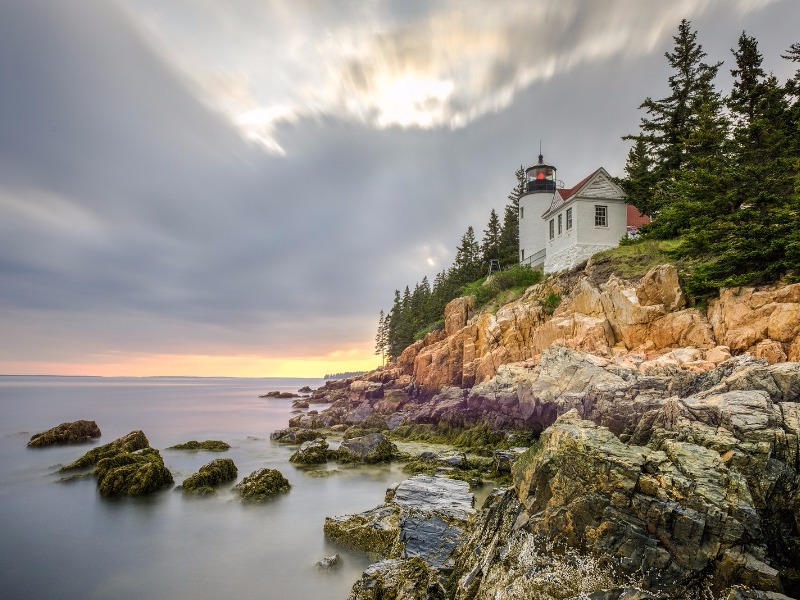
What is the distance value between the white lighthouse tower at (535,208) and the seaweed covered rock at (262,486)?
88.0 feet

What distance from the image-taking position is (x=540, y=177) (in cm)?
3850

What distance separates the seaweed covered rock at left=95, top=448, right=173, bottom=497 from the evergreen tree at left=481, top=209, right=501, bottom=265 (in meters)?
40.0

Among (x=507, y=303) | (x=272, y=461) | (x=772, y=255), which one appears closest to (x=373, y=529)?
(x=272, y=461)

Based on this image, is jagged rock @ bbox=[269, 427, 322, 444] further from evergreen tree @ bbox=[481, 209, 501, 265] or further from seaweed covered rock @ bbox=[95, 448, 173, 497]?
evergreen tree @ bbox=[481, 209, 501, 265]

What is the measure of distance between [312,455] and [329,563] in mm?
11941

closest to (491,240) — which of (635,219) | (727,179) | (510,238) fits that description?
(510,238)

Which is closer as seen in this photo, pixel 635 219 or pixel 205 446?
pixel 205 446

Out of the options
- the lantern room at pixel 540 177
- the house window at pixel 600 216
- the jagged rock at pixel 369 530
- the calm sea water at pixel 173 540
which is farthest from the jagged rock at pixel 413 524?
the lantern room at pixel 540 177

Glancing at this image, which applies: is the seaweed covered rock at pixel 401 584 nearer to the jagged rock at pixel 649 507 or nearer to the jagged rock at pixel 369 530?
the jagged rock at pixel 649 507

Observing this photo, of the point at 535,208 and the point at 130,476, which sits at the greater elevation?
the point at 535,208

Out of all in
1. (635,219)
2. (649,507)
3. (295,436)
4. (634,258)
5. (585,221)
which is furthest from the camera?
(635,219)

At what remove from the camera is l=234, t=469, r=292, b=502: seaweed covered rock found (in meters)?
15.1

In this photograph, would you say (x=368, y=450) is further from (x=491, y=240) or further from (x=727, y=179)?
(x=491, y=240)

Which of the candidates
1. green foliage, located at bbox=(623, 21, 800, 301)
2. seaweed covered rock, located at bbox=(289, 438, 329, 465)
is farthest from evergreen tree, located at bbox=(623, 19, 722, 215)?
seaweed covered rock, located at bbox=(289, 438, 329, 465)
